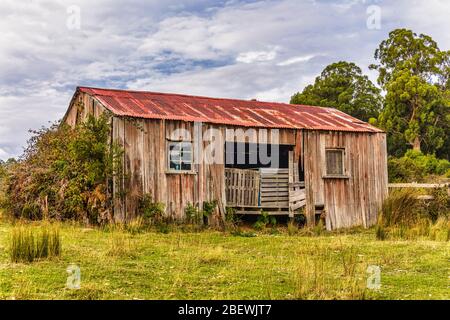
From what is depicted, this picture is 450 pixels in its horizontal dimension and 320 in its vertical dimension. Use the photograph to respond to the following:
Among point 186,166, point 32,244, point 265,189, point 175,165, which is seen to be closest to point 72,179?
point 175,165

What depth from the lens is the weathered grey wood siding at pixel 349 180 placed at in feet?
68.5

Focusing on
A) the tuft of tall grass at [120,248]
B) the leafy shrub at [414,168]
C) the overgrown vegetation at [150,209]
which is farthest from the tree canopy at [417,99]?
the tuft of tall grass at [120,248]

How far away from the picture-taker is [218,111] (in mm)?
21328

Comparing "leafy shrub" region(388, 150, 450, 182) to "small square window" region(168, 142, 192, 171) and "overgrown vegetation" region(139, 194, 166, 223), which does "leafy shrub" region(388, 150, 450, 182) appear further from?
"overgrown vegetation" region(139, 194, 166, 223)

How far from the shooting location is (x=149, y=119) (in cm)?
1816

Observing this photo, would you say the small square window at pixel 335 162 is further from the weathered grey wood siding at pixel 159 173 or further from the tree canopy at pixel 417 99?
the tree canopy at pixel 417 99

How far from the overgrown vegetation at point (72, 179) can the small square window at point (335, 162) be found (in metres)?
8.51

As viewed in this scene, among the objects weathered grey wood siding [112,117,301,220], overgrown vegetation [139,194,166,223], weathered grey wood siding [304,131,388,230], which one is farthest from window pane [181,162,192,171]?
weathered grey wood siding [304,131,388,230]

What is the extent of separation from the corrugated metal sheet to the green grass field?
6404mm

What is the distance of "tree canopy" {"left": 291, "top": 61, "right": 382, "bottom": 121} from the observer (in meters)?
47.2
